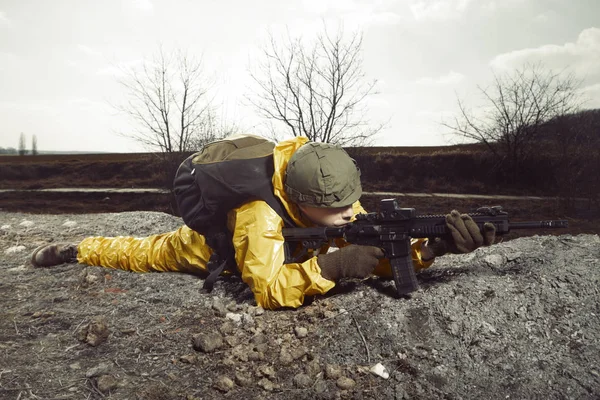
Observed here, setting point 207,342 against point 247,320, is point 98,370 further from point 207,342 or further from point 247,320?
point 247,320

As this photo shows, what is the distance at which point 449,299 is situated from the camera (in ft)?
8.98

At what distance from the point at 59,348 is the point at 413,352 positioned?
7.47 feet

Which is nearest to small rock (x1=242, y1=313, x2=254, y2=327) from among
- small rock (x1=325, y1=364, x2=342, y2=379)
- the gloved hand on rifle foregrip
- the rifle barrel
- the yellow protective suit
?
the yellow protective suit

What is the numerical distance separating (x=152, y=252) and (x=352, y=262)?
233cm

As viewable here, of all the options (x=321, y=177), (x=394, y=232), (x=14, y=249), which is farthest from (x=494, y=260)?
(x=14, y=249)

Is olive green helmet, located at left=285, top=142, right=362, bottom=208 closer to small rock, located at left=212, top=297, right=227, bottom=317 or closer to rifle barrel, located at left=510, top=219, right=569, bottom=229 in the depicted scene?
small rock, located at left=212, top=297, right=227, bottom=317

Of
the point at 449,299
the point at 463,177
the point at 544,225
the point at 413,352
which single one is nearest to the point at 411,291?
the point at 449,299

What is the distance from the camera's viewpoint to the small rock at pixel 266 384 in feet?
7.46

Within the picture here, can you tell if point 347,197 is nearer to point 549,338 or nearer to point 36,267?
point 549,338

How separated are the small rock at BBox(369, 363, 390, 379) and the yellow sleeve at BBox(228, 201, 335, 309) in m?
0.64

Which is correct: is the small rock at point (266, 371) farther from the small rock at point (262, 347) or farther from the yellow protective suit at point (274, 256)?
the yellow protective suit at point (274, 256)

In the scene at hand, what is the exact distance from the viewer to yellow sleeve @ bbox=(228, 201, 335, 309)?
2.85m

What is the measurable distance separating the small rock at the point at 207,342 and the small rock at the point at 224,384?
1.12 feet

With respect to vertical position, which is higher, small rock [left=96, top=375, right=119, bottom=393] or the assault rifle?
the assault rifle
